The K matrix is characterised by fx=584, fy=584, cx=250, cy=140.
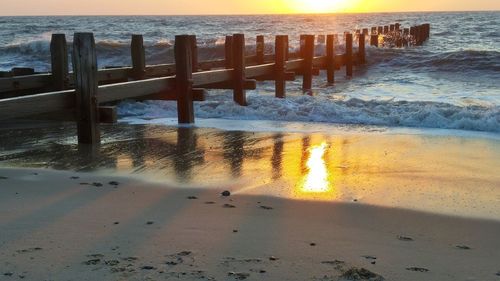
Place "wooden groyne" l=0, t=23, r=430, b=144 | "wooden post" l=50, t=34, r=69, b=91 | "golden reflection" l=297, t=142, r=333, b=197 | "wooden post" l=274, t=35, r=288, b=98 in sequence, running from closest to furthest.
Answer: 1. "golden reflection" l=297, t=142, r=333, b=197
2. "wooden groyne" l=0, t=23, r=430, b=144
3. "wooden post" l=50, t=34, r=69, b=91
4. "wooden post" l=274, t=35, r=288, b=98

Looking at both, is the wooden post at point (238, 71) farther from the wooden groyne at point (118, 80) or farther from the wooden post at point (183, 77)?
the wooden post at point (183, 77)

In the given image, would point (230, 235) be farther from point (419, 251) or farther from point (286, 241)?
point (419, 251)

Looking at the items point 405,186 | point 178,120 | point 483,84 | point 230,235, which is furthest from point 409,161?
point 483,84

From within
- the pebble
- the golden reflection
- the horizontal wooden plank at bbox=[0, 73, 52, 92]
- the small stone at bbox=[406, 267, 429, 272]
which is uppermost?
the horizontal wooden plank at bbox=[0, 73, 52, 92]

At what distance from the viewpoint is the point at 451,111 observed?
25.7ft

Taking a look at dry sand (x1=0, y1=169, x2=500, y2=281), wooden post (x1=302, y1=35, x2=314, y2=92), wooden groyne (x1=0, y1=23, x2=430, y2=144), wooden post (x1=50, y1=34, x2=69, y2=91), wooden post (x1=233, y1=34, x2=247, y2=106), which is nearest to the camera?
dry sand (x1=0, y1=169, x2=500, y2=281)

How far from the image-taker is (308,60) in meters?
13.2

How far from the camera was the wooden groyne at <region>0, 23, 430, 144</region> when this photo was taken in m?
5.88

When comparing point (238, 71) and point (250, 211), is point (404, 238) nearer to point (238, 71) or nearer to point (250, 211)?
point (250, 211)

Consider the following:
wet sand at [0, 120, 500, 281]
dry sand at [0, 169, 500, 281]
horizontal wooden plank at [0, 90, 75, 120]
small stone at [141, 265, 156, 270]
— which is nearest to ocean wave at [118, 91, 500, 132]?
wet sand at [0, 120, 500, 281]

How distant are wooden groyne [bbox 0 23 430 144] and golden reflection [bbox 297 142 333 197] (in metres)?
2.12

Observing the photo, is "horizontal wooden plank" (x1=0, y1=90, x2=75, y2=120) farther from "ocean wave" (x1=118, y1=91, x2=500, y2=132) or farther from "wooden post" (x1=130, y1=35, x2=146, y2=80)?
"wooden post" (x1=130, y1=35, x2=146, y2=80)

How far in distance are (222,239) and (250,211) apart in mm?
562

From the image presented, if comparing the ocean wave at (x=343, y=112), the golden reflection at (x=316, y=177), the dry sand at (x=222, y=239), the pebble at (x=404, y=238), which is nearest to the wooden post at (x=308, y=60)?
the ocean wave at (x=343, y=112)
